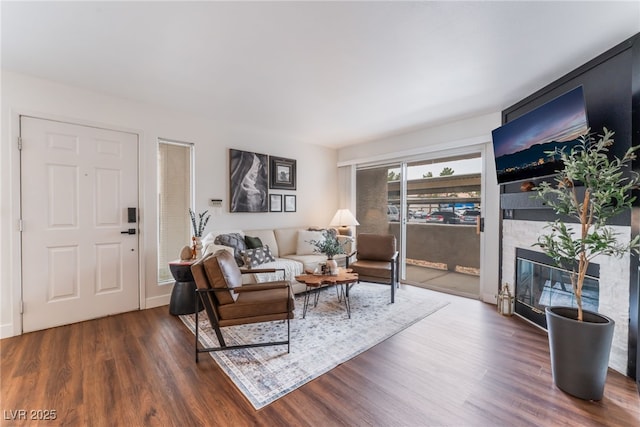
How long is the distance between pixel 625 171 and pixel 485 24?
162 centimetres

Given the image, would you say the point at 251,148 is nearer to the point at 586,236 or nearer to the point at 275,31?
the point at 275,31

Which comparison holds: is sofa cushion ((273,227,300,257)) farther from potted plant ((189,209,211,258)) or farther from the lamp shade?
potted plant ((189,209,211,258))

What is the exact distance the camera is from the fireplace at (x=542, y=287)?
2.37 m

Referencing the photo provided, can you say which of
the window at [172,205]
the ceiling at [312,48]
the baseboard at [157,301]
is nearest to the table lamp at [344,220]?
the ceiling at [312,48]

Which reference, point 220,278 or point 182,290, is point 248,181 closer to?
point 182,290

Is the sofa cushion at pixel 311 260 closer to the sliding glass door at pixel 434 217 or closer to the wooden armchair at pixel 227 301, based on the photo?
the sliding glass door at pixel 434 217

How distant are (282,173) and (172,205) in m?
1.83

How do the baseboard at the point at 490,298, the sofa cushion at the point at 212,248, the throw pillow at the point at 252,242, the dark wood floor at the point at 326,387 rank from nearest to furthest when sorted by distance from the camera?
the dark wood floor at the point at 326,387
the sofa cushion at the point at 212,248
the baseboard at the point at 490,298
the throw pillow at the point at 252,242

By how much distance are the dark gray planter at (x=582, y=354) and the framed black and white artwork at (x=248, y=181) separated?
146 inches

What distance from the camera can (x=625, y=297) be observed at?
204 centimetres

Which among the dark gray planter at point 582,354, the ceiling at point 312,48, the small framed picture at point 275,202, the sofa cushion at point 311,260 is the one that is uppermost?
the ceiling at point 312,48

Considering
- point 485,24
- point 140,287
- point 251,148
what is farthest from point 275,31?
point 140,287

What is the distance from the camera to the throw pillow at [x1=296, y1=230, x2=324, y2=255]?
4289 mm

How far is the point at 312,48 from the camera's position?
2.12m
